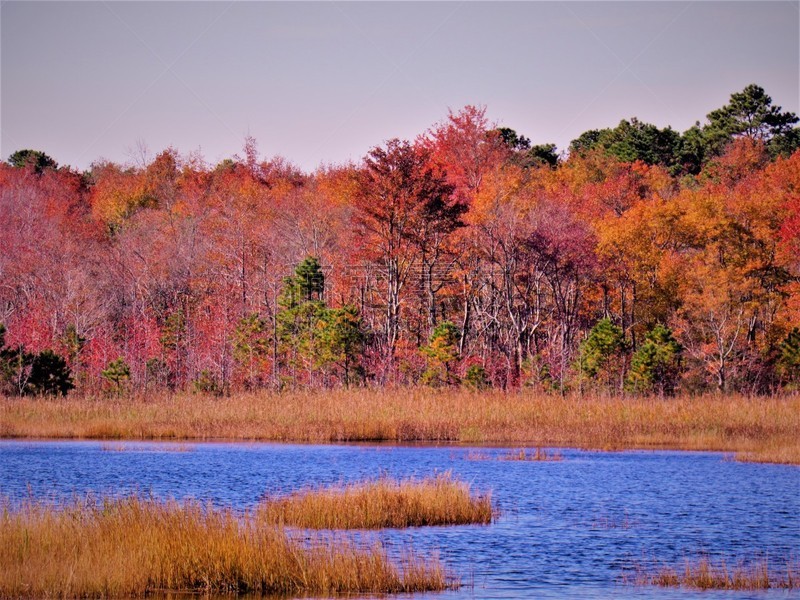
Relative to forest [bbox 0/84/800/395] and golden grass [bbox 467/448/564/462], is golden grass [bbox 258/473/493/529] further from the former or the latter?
forest [bbox 0/84/800/395]

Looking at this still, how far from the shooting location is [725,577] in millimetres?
15336

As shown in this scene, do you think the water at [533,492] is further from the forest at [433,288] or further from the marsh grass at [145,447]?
the forest at [433,288]

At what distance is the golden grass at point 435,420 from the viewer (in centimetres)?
3619

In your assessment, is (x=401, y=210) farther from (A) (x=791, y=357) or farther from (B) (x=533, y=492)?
(B) (x=533, y=492)

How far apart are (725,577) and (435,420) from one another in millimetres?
22414

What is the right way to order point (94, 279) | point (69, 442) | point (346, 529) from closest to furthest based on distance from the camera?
point (346, 529)
point (69, 442)
point (94, 279)

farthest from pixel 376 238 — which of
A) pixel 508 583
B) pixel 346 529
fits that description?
pixel 508 583

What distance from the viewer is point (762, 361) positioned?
53875mm

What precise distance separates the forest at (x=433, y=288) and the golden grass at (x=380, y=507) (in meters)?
21.8

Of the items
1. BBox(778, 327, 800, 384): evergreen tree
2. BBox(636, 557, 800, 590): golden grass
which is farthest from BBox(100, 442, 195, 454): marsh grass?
BBox(778, 327, 800, 384): evergreen tree

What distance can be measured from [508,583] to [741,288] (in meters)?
41.3

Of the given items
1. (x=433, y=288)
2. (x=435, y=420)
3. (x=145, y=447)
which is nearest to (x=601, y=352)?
(x=435, y=420)

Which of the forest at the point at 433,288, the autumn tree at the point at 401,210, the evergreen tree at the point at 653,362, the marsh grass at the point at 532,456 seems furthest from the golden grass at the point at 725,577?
the autumn tree at the point at 401,210

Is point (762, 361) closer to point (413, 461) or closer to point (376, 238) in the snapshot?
point (376, 238)
